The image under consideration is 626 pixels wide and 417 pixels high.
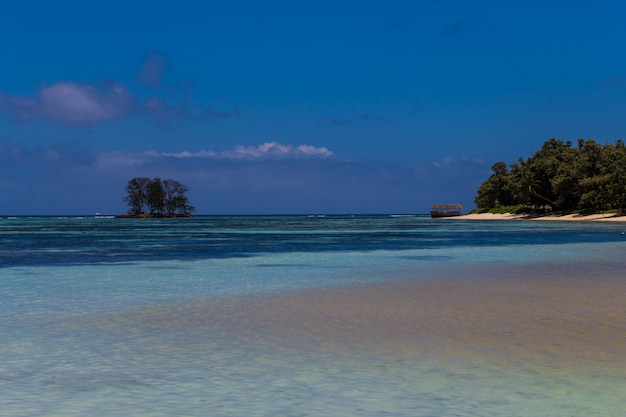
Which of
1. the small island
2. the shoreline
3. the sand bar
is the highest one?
the small island

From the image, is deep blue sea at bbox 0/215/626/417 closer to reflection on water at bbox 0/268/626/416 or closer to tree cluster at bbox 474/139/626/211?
reflection on water at bbox 0/268/626/416

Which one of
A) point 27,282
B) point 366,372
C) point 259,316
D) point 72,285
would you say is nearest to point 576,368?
point 366,372

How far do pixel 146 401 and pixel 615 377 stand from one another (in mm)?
6040

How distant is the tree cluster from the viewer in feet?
344

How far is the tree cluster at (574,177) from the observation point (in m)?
105

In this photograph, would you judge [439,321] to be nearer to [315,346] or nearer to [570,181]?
[315,346]

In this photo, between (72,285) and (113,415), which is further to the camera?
(72,285)

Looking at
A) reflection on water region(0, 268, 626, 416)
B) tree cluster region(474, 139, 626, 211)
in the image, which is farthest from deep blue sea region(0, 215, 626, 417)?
tree cluster region(474, 139, 626, 211)

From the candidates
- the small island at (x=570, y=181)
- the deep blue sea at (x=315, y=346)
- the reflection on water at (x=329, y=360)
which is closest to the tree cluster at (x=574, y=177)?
the small island at (x=570, y=181)

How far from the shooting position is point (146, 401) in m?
7.49

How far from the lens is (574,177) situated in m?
113

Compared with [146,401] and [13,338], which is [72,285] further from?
[146,401]

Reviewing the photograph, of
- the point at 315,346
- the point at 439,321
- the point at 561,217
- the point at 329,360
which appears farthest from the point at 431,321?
the point at 561,217

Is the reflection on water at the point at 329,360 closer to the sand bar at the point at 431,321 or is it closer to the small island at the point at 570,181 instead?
the sand bar at the point at 431,321
